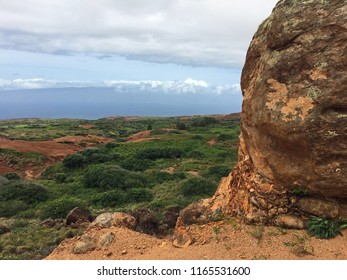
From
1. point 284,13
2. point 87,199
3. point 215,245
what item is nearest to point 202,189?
point 87,199

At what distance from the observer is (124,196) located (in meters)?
18.9

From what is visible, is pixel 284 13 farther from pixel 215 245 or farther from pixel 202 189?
pixel 202 189

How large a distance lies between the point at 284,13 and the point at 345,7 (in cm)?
134

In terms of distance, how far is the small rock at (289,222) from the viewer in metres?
8.26

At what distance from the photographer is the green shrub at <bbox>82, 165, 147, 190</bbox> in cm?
2150

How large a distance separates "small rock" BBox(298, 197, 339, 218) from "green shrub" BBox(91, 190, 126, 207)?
11653mm

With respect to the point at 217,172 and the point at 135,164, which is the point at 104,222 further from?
the point at 135,164

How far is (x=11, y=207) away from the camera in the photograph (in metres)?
17.6

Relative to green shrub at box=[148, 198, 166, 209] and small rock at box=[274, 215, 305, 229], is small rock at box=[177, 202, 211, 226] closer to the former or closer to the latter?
small rock at box=[274, 215, 305, 229]

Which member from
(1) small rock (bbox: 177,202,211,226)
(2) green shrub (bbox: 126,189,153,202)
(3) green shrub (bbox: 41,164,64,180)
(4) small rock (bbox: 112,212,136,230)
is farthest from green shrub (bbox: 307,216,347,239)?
(3) green shrub (bbox: 41,164,64,180)

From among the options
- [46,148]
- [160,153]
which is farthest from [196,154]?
[46,148]

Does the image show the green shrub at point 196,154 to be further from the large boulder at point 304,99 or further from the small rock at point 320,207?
the small rock at point 320,207

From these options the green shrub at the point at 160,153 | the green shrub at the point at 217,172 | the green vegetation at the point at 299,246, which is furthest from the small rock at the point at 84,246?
the green shrub at the point at 160,153

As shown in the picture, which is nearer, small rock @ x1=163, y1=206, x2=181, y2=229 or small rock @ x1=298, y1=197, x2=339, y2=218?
small rock @ x1=298, y1=197, x2=339, y2=218
